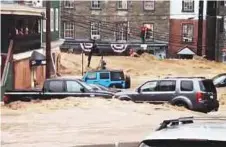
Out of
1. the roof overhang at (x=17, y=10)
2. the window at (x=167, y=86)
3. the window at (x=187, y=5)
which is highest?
the window at (x=187, y=5)

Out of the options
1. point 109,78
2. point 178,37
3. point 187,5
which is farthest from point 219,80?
point 187,5

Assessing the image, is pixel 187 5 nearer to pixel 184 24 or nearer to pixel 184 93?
pixel 184 24

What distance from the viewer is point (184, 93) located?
24.7m

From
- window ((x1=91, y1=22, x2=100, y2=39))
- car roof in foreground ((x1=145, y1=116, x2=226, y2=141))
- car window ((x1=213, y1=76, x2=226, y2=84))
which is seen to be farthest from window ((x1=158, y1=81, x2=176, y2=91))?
window ((x1=91, y1=22, x2=100, y2=39))

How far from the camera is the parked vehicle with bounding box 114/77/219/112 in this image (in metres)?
24.5

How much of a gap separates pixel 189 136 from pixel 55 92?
834 inches

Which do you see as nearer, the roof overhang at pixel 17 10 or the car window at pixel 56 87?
the car window at pixel 56 87

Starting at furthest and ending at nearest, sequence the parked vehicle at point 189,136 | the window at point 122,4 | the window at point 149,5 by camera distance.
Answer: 1. the window at point 122,4
2. the window at point 149,5
3. the parked vehicle at point 189,136

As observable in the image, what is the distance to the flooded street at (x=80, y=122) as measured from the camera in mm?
16656

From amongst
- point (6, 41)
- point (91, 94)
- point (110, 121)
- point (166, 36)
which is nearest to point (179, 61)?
point (166, 36)

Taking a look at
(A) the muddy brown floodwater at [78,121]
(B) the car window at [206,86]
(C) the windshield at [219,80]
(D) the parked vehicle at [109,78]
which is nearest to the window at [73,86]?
(A) the muddy brown floodwater at [78,121]

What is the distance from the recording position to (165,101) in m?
25.2

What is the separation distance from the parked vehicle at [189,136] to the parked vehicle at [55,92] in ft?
67.0

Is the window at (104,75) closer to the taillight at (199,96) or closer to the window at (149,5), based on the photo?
the taillight at (199,96)
